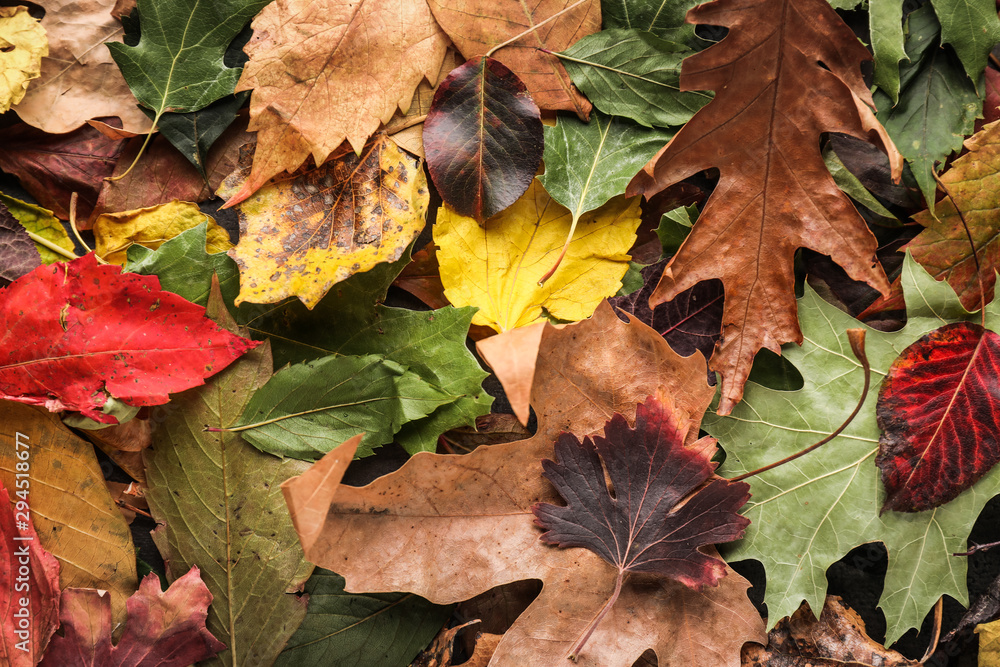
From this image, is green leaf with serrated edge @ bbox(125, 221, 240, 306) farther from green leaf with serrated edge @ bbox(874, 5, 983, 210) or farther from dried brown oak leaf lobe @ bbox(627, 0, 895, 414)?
green leaf with serrated edge @ bbox(874, 5, 983, 210)

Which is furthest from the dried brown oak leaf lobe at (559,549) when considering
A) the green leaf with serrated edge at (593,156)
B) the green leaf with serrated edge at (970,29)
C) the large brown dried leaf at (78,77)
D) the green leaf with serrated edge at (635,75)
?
the large brown dried leaf at (78,77)

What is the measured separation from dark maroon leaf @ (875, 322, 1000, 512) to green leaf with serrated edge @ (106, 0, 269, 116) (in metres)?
0.84

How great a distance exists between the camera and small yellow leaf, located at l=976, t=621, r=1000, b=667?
68 cm

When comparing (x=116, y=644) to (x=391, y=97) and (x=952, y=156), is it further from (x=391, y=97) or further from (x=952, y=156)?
(x=952, y=156)

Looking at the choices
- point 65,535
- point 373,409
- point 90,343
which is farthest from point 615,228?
point 65,535

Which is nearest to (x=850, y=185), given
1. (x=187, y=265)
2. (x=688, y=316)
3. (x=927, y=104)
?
(x=927, y=104)

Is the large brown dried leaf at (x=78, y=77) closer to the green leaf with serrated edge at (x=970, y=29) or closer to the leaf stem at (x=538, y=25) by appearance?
the leaf stem at (x=538, y=25)

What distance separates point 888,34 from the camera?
0.68 meters

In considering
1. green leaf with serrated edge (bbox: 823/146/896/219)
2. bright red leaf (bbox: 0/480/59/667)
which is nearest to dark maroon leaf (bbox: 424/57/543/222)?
green leaf with serrated edge (bbox: 823/146/896/219)

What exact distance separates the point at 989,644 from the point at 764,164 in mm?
578

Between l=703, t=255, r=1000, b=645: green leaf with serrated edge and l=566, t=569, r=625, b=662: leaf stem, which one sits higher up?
l=703, t=255, r=1000, b=645: green leaf with serrated edge

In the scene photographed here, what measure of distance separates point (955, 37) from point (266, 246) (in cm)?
80

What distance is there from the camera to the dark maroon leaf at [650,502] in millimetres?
655

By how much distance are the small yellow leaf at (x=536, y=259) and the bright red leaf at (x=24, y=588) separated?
530 millimetres
